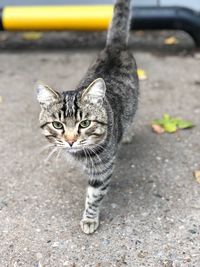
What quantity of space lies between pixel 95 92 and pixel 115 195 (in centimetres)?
102

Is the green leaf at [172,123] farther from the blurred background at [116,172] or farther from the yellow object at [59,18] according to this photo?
the yellow object at [59,18]

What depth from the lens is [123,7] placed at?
3.91 m

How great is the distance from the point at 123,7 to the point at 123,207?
173 centimetres

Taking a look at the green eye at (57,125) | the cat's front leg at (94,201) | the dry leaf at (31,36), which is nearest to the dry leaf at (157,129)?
the cat's front leg at (94,201)

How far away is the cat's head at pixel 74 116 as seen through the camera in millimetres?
2832

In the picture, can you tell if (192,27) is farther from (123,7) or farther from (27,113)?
(27,113)

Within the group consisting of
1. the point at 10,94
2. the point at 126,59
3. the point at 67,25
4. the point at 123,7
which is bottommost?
the point at 10,94

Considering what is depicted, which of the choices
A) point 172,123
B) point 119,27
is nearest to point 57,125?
point 119,27

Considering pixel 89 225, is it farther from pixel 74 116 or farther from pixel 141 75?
pixel 141 75

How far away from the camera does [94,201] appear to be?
A: 3193mm

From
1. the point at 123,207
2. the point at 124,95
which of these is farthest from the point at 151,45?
the point at 123,207

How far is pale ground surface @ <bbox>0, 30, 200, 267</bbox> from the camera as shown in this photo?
Result: 9.93ft

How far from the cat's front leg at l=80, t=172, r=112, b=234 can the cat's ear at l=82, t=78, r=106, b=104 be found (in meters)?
0.58

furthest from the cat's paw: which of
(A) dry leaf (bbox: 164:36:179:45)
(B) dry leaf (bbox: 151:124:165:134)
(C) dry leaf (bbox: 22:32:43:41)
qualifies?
(C) dry leaf (bbox: 22:32:43:41)
